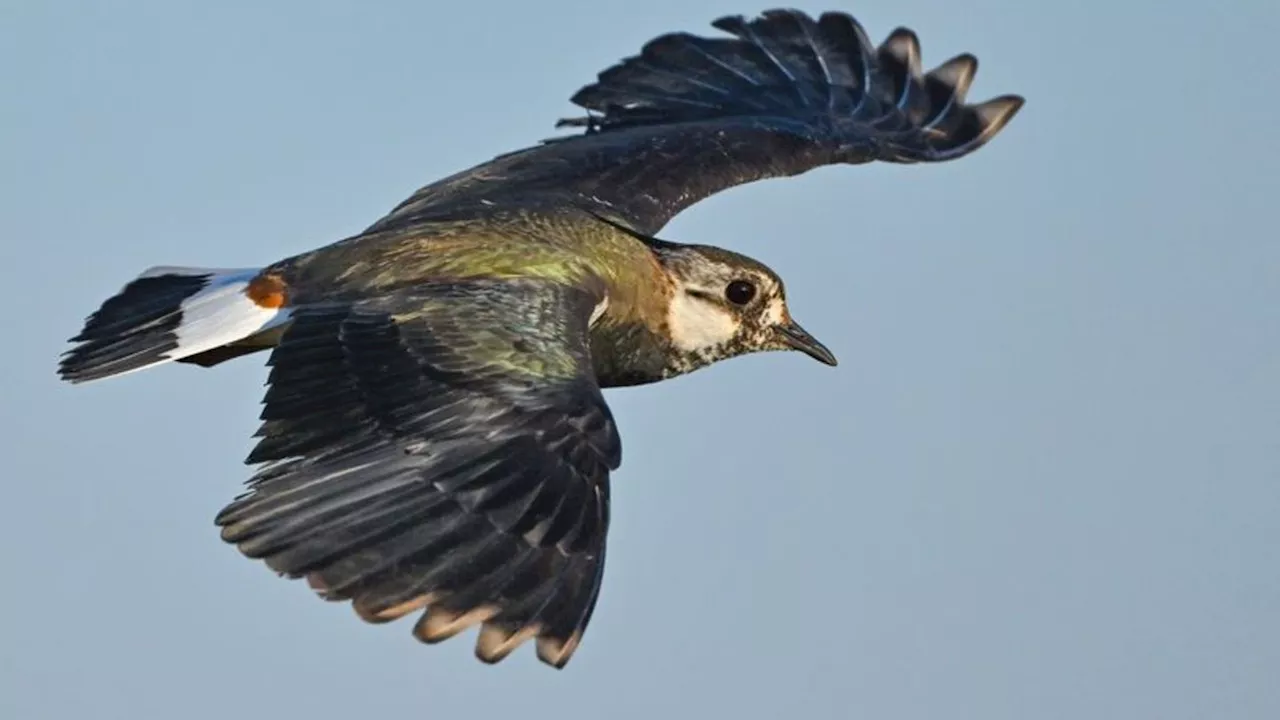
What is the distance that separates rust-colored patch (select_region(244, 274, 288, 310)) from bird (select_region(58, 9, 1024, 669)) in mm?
10

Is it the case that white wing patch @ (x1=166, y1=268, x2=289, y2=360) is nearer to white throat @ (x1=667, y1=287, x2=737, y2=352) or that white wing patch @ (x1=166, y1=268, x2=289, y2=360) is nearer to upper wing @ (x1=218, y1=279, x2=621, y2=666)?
upper wing @ (x1=218, y1=279, x2=621, y2=666)

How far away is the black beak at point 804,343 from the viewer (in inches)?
537

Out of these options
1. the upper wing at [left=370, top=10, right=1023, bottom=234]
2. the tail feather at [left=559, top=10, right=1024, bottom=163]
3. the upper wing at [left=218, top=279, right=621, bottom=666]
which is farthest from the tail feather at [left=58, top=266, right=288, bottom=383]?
the tail feather at [left=559, top=10, right=1024, bottom=163]

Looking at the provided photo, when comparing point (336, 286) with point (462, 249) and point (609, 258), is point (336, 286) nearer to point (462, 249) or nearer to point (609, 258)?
point (462, 249)

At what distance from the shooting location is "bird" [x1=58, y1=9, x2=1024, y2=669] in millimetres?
9961

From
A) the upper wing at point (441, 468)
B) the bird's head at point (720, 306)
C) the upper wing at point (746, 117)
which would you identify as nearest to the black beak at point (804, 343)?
the bird's head at point (720, 306)

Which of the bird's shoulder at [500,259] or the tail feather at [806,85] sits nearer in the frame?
the bird's shoulder at [500,259]

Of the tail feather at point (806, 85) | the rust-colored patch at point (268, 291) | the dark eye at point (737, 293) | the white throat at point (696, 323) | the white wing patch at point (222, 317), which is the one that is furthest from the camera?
the tail feather at point (806, 85)

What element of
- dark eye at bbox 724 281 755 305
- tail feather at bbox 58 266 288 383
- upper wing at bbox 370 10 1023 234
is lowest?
tail feather at bbox 58 266 288 383

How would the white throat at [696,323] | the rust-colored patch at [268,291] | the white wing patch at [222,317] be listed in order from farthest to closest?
the white throat at [696,323] < the rust-colored patch at [268,291] < the white wing patch at [222,317]

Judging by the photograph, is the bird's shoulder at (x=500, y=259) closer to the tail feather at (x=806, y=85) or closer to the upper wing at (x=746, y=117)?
the upper wing at (x=746, y=117)

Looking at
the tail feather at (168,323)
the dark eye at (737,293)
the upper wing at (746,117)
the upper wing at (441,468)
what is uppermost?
the upper wing at (746,117)

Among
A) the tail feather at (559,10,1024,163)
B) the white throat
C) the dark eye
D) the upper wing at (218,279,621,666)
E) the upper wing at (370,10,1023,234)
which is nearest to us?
the upper wing at (218,279,621,666)

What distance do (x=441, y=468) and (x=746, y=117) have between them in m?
5.81
